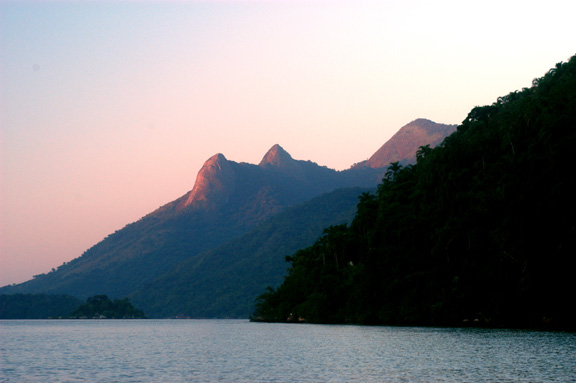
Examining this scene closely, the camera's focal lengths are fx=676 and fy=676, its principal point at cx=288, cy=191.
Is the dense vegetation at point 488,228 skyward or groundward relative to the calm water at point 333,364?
skyward

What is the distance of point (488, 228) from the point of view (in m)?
90.7

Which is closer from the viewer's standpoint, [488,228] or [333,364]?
[333,364]

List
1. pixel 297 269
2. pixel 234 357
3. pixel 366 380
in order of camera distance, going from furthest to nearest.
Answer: pixel 297 269
pixel 234 357
pixel 366 380

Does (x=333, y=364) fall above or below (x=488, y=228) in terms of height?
below

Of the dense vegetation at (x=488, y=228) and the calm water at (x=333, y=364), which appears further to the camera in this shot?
the dense vegetation at (x=488, y=228)

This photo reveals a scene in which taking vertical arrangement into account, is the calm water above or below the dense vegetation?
below

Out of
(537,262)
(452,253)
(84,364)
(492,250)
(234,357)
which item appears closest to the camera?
(84,364)

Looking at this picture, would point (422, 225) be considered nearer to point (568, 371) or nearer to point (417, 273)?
point (417, 273)

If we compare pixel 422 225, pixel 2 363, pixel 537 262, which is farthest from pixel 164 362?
pixel 422 225

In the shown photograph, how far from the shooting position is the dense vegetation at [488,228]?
8100 centimetres

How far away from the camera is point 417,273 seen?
10750cm

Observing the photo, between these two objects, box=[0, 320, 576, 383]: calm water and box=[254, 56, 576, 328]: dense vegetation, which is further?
box=[254, 56, 576, 328]: dense vegetation

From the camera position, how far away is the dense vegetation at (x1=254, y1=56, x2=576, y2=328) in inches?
3189

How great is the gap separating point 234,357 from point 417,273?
60.1m
